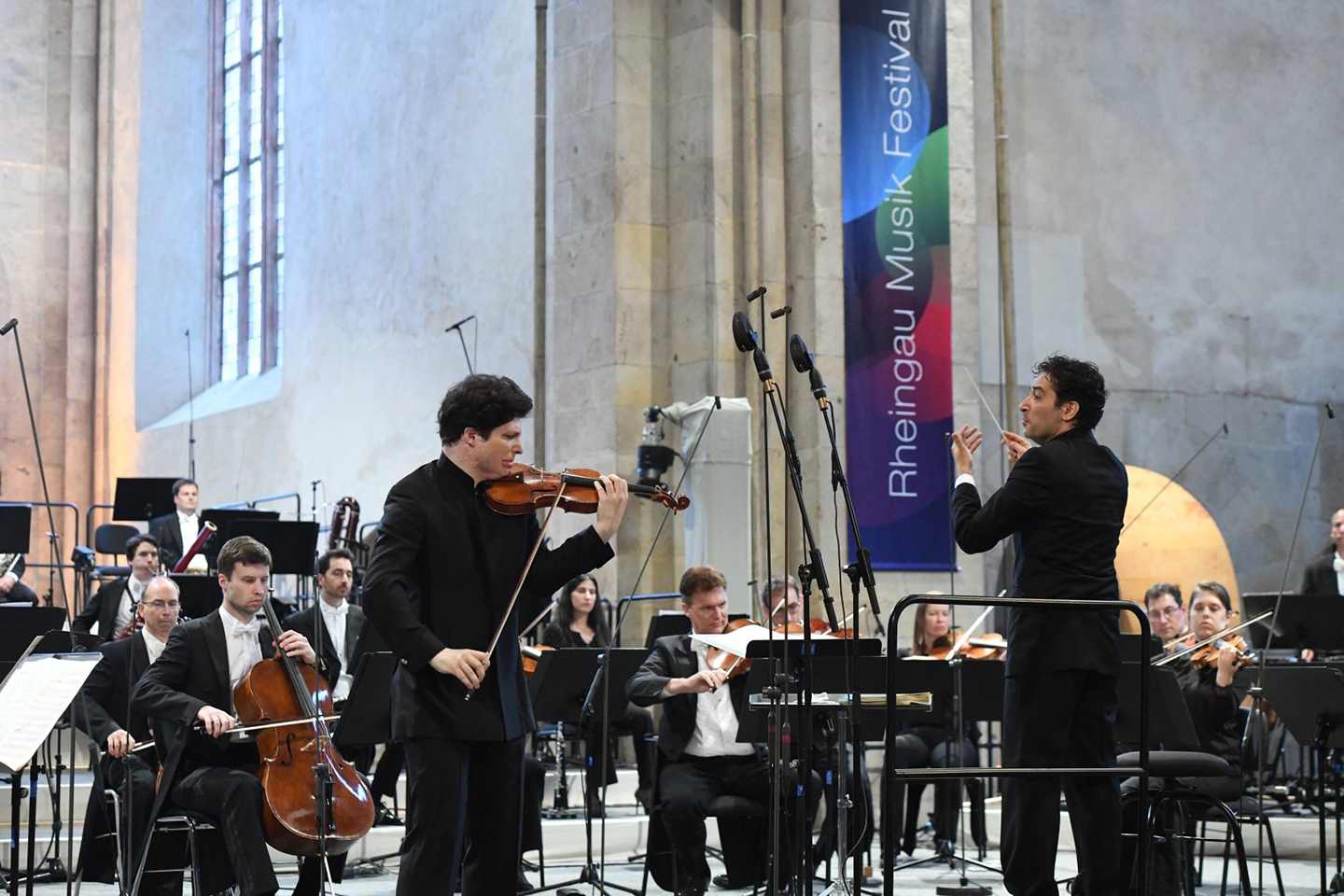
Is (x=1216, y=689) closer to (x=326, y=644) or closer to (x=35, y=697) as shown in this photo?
(x=326, y=644)

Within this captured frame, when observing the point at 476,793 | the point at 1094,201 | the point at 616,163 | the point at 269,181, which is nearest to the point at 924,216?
the point at 616,163

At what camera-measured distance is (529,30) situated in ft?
43.2

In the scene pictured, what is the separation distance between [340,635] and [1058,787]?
5.20 metres

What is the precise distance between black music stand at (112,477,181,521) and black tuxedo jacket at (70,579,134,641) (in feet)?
10.2

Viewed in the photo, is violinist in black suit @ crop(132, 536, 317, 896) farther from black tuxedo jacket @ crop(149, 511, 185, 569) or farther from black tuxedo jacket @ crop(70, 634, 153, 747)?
black tuxedo jacket @ crop(149, 511, 185, 569)

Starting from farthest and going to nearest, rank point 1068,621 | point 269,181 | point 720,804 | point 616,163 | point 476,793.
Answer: point 269,181 → point 616,163 → point 720,804 → point 1068,621 → point 476,793

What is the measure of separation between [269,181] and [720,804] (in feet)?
40.5

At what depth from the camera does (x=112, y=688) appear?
24.7 feet

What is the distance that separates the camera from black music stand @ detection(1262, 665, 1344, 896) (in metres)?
6.43

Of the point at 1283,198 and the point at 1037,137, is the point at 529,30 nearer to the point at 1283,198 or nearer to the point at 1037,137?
the point at 1037,137

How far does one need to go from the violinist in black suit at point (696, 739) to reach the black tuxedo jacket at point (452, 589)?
102 inches

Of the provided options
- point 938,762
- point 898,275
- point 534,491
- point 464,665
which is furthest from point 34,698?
point 898,275

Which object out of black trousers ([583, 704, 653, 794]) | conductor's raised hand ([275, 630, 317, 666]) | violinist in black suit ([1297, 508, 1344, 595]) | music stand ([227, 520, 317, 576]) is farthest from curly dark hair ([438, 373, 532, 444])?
violinist in black suit ([1297, 508, 1344, 595])

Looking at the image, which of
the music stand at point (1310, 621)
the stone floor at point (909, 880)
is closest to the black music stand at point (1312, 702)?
the stone floor at point (909, 880)
